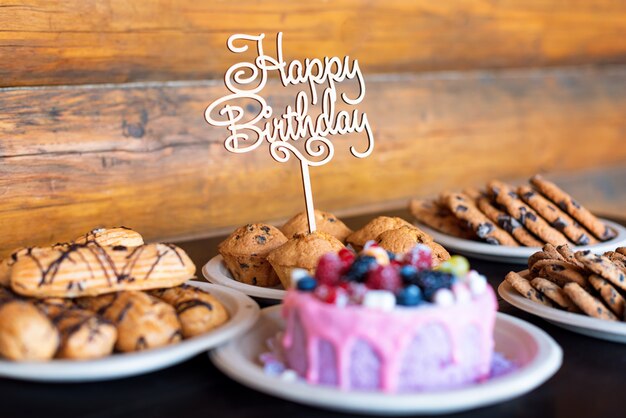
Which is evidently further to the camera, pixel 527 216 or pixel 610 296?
pixel 527 216

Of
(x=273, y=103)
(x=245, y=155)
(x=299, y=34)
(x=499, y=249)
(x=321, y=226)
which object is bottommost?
(x=499, y=249)

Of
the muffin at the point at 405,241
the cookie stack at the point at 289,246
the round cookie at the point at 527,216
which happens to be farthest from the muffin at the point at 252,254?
the round cookie at the point at 527,216

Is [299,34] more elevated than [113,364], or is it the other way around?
[299,34]

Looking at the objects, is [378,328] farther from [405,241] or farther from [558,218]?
[558,218]

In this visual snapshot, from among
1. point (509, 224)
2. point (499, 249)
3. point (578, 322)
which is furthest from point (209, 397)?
point (509, 224)

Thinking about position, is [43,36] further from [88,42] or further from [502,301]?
[502,301]

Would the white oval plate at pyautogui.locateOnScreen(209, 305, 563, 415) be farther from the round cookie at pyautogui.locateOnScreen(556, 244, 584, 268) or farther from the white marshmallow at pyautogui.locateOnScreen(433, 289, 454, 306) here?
the round cookie at pyautogui.locateOnScreen(556, 244, 584, 268)

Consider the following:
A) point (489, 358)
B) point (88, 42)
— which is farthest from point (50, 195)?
point (489, 358)
